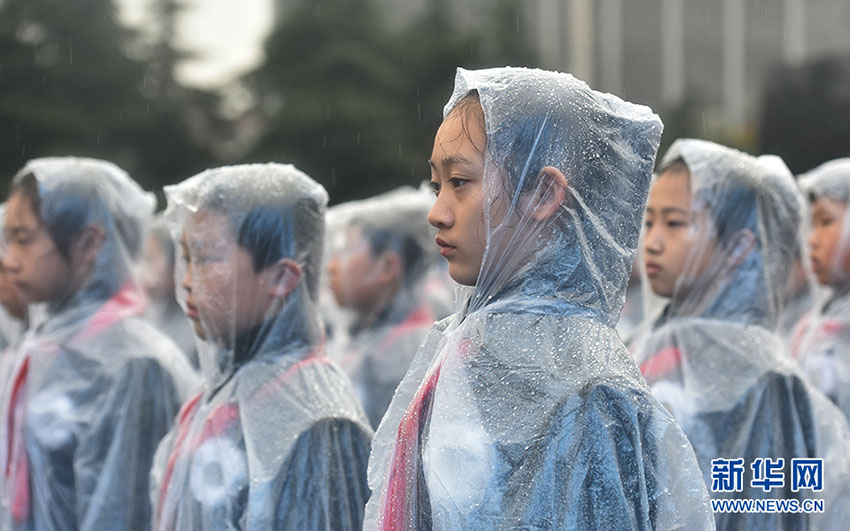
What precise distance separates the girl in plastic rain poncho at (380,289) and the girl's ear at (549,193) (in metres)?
3.42

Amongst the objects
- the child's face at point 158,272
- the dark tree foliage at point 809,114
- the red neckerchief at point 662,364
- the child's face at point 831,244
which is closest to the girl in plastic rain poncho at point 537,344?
the red neckerchief at point 662,364

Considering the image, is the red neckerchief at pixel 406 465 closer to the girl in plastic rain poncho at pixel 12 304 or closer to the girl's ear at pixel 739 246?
the girl's ear at pixel 739 246

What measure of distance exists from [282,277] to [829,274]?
7.79 feet

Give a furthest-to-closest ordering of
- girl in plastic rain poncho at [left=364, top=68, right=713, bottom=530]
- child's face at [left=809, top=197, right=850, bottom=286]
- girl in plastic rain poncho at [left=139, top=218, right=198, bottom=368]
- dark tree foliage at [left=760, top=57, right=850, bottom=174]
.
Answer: dark tree foliage at [left=760, top=57, right=850, bottom=174], girl in plastic rain poncho at [left=139, top=218, right=198, bottom=368], child's face at [left=809, top=197, right=850, bottom=286], girl in plastic rain poncho at [left=364, top=68, right=713, bottom=530]

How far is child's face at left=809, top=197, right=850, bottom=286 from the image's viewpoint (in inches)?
184

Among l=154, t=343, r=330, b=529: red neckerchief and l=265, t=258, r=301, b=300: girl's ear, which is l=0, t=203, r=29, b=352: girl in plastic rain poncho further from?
l=265, t=258, r=301, b=300: girl's ear

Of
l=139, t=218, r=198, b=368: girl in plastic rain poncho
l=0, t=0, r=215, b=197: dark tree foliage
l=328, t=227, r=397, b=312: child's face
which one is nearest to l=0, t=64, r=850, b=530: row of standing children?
l=328, t=227, r=397, b=312: child's face

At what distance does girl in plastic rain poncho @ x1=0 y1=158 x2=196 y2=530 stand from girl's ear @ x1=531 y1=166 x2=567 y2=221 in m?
1.92

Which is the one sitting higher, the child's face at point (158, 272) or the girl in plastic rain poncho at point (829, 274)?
the girl in plastic rain poncho at point (829, 274)

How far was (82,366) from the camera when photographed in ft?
13.0

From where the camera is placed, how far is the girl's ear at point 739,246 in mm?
3672

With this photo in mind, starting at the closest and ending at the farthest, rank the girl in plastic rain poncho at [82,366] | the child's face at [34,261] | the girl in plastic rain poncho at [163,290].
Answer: the girl in plastic rain poncho at [82,366]
the child's face at [34,261]
the girl in plastic rain poncho at [163,290]

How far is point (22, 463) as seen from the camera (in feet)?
12.7

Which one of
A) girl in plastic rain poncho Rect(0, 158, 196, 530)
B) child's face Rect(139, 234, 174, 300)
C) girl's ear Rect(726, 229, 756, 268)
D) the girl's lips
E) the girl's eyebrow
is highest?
the girl's eyebrow
